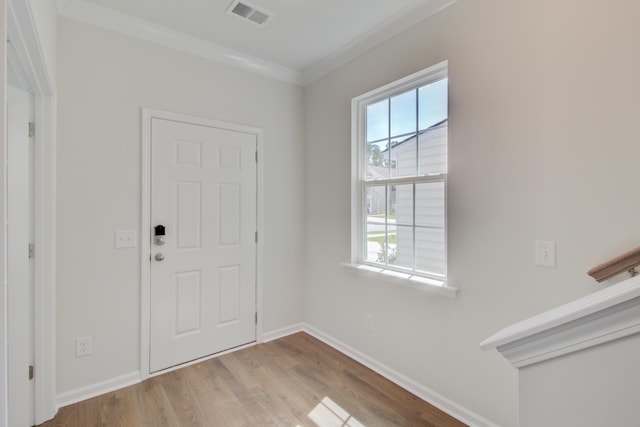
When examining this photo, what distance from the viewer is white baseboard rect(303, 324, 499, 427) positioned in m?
1.81

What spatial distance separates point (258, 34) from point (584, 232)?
8.27ft

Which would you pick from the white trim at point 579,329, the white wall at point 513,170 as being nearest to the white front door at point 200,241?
the white wall at point 513,170

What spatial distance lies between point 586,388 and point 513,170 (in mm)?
1343

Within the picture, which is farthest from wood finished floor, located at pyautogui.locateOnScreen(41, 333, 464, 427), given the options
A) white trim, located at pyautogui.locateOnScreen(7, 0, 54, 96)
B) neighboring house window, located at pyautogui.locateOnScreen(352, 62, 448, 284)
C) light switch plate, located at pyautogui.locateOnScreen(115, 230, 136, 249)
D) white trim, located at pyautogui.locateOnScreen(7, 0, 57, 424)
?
white trim, located at pyautogui.locateOnScreen(7, 0, 54, 96)

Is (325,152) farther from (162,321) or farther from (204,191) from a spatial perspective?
(162,321)

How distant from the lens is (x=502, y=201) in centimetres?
169

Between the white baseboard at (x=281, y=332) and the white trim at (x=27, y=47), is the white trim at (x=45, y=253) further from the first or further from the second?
the white baseboard at (x=281, y=332)

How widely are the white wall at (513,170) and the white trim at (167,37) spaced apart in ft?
3.66

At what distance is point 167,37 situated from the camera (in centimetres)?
238

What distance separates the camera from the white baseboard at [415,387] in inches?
71.4

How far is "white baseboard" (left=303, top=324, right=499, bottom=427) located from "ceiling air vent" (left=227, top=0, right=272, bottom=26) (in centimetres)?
272

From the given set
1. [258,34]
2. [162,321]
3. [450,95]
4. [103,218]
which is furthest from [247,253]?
[450,95]

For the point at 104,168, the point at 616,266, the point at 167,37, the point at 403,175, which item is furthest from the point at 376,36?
the point at 104,168

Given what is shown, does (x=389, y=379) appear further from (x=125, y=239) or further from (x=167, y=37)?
(x=167, y=37)
